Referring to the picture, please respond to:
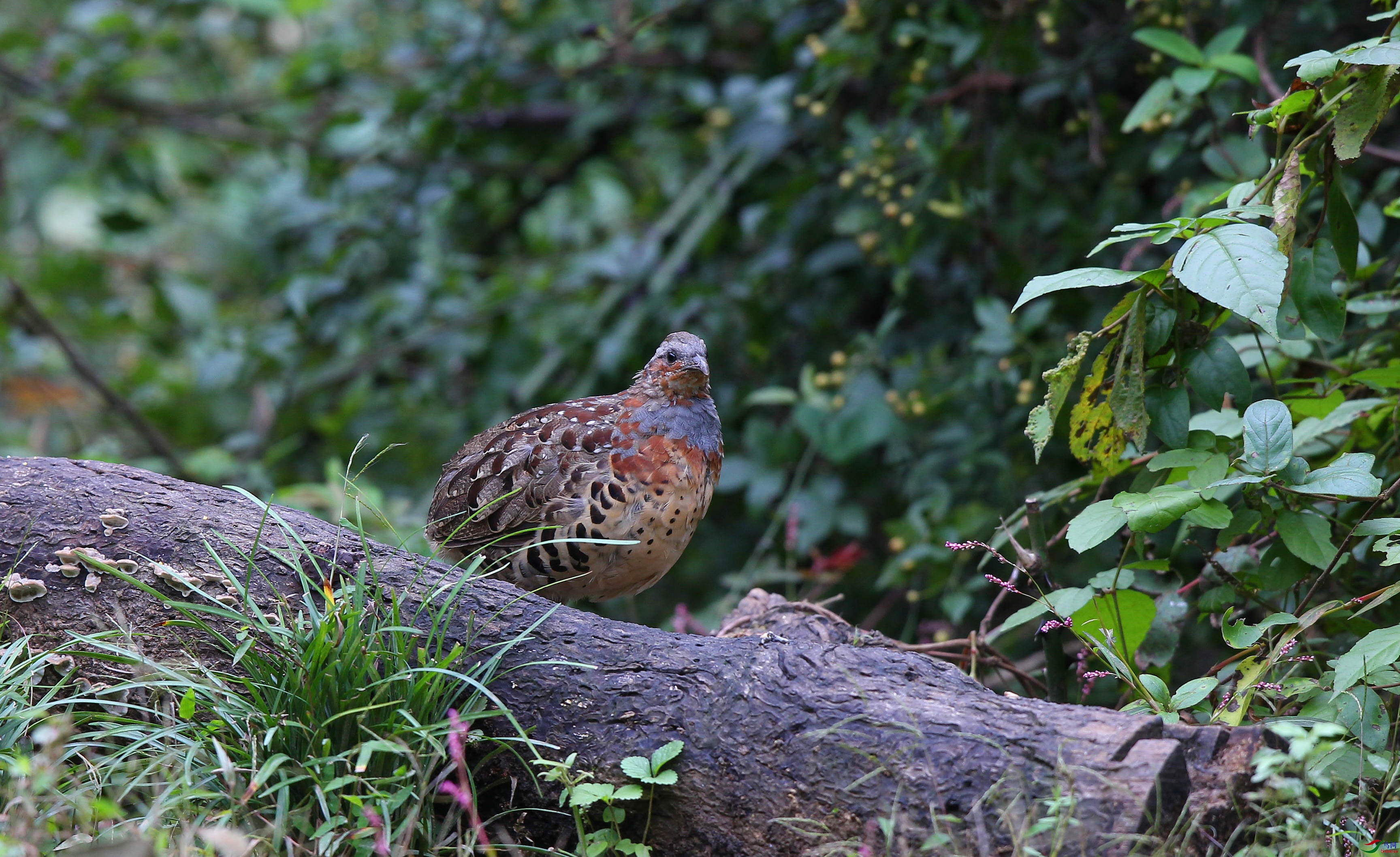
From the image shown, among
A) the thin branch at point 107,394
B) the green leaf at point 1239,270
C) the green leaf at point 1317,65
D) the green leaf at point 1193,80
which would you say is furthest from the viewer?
the thin branch at point 107,394

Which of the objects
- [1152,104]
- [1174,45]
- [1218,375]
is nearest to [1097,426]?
[1218,375]

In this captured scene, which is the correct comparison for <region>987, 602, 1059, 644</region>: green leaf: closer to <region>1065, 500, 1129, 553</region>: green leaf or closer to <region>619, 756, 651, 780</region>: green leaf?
<region>1065, 500, 1129, 553</region>: green leaf

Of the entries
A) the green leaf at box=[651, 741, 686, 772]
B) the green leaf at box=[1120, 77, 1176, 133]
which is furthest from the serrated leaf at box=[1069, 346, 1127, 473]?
A: the green leaf at box=[651, 741, 686, 772]

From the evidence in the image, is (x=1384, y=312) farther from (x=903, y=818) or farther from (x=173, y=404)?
(x=173, y=404)

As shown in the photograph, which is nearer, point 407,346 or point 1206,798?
point 1206,798

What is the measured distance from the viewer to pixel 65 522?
2.68 metres

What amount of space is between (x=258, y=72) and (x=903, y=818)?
24.5 ft

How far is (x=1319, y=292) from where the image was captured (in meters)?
2.52

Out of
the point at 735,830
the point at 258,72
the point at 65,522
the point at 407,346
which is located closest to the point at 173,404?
the point at 407,346

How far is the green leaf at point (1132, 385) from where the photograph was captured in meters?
2.48

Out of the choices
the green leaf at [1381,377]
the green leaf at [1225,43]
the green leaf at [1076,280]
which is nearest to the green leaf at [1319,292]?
the green leaf at [1381,377]

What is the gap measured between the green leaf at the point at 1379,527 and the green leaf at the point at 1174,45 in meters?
1.53

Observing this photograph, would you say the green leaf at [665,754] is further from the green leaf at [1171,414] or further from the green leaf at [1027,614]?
the green leaf at [1171,414]

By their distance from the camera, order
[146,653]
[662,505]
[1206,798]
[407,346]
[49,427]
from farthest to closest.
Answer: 1. [49,427]
2. [407,346]
3. [662,505]
4. [146,653]
5. [1206,798]
